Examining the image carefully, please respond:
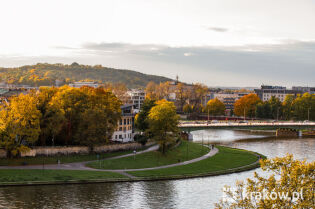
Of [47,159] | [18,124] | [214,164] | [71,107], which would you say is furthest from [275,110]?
[18,124]

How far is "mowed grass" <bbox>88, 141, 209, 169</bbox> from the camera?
241 ft

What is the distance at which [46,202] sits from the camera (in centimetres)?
5191

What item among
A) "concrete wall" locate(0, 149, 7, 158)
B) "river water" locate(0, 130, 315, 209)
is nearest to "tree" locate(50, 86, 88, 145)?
"concrete wall" locate(0, 149, 7, 158)

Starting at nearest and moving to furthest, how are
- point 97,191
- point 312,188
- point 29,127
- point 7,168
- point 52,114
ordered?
point 312,188
point 97,191
point 7,168
point 29,127
point 52,114

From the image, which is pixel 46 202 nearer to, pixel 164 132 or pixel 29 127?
pixel 29 127

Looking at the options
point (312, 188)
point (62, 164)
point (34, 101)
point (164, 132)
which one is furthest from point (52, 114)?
point (312, 188)

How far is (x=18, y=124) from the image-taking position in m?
69.8

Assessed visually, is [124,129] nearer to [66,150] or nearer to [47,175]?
[66,150]

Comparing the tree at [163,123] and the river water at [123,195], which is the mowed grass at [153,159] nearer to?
the tree at [163,123]

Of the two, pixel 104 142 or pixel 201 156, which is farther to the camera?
pixel 201 156

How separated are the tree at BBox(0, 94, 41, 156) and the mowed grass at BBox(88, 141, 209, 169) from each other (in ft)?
34.4

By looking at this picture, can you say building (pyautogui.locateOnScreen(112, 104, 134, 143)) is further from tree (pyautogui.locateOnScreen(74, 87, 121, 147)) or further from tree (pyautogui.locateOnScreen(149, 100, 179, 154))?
tree (pyautogui.locateOnScreen(149, 100, 179, 154))

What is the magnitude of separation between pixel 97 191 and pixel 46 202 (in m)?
8.13

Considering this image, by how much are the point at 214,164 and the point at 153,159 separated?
10.6 meters
